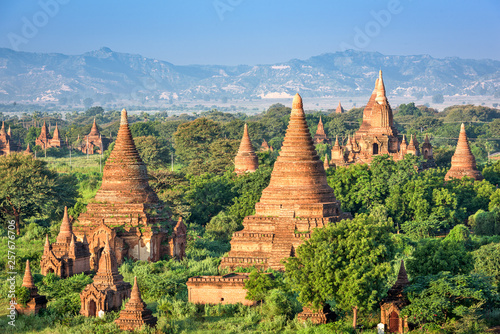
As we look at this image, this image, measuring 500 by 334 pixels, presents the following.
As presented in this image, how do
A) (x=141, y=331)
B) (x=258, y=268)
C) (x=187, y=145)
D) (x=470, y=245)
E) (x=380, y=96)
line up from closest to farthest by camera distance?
(x=141, y=331), (x=258, y=268), (x=470, y=245), (x=380, y=96), (x=187, y=145)

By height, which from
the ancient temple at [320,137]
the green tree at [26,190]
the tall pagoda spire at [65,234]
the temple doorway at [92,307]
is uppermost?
the ancient temple at [320,137]

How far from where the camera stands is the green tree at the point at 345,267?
1419 inches

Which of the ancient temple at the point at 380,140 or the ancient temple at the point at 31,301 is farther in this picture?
the ancient temple at the point at 380,140

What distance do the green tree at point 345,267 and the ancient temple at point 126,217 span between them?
11.1 m

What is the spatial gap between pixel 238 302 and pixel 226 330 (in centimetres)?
347

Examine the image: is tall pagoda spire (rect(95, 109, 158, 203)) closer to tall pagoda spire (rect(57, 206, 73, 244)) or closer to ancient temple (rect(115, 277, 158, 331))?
tall pagoda spire (rect(57, 206, 73, 244))

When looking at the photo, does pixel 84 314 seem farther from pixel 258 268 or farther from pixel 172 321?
pixel 258 268

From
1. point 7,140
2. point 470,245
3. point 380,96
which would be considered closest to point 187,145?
point 380,96

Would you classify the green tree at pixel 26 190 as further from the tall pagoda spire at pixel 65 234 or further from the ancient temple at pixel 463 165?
the ancient temple at pixel 463 165

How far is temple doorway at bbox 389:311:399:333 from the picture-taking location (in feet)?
119

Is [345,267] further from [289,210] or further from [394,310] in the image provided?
[289,210]

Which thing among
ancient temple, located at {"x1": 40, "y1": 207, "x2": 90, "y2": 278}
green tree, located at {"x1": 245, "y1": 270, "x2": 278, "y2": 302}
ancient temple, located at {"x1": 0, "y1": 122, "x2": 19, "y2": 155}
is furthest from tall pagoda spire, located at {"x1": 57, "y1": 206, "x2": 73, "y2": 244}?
ancient temple, located at {"x1": 0, "y1": 122, "x2": 19, "y2": 155}

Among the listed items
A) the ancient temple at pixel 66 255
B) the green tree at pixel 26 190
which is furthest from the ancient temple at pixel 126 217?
the green tree at pixel 26 190

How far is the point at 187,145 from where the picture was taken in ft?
334
